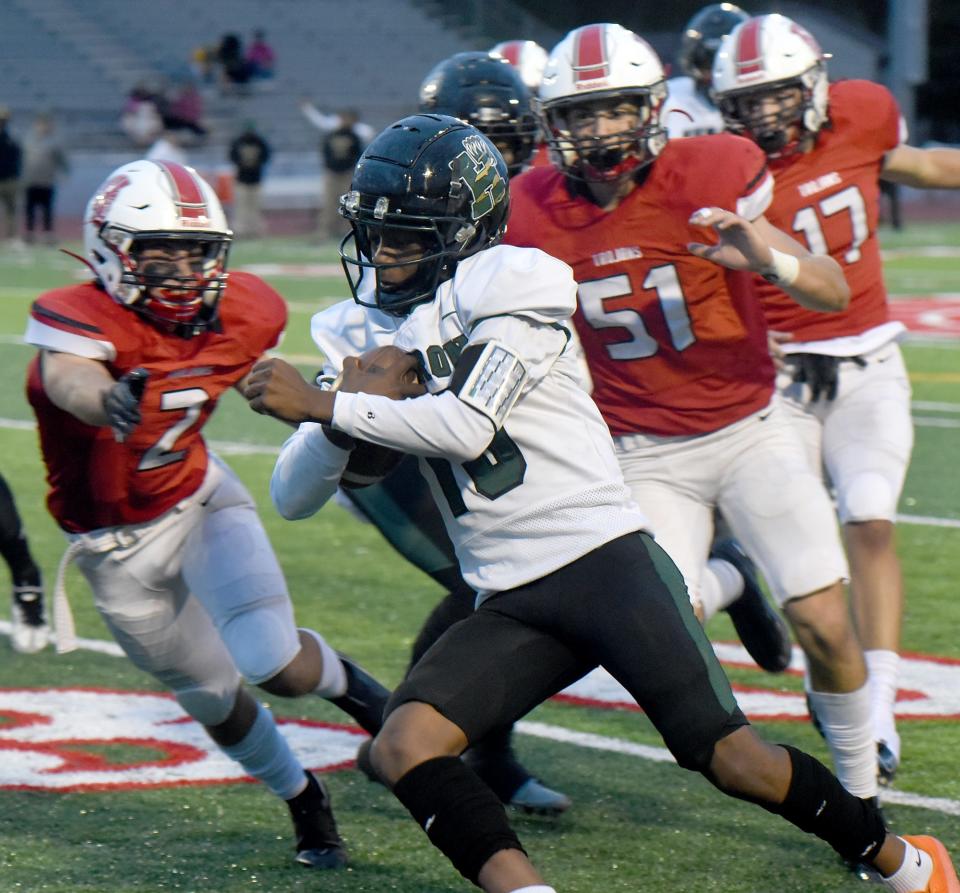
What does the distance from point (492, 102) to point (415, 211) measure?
5.43 feet

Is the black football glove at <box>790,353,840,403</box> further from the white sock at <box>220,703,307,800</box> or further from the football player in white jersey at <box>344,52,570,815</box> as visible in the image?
the white sock at <box>220,703,307,800</box>

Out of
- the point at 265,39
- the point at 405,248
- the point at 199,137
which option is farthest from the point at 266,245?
the point at 405,248

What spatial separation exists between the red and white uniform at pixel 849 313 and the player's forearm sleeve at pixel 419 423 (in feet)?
6.24

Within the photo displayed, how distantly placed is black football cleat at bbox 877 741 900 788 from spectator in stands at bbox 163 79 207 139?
22765 mm

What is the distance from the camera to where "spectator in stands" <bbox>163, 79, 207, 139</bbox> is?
2600 cm

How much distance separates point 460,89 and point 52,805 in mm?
2157

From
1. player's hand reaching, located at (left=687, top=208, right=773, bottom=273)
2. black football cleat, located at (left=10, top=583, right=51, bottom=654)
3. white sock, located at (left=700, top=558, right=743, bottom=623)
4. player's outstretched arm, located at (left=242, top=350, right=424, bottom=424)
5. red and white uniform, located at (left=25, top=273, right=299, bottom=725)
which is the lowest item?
black football cleat, located at (left=10, top=583, right=51, bottom=654)

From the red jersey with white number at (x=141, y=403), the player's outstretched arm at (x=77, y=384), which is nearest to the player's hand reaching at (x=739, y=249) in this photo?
the red jersey with white number at (x=141, y=403)

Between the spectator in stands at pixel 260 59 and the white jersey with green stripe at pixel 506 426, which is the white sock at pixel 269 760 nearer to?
the white jersey with green stripe at pixel 506 426

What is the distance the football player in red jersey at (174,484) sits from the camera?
4.00 metres

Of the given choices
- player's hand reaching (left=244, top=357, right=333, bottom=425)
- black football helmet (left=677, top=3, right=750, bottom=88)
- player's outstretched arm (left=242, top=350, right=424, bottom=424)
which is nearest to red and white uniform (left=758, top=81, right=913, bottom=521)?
black football helmet (left=677, top=3, right=750, bottom=88)

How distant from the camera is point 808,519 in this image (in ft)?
13.4

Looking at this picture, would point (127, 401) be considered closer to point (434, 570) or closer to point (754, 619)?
point (434, 570)

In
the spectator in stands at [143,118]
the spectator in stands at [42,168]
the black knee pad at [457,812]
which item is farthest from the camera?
the spectator in stands at [143,118]
